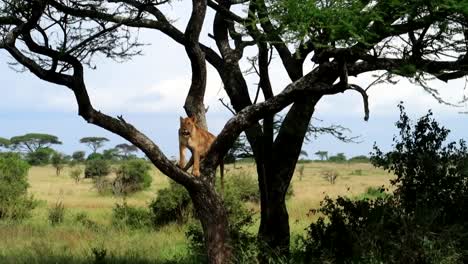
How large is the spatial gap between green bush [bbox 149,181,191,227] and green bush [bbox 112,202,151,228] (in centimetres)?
29

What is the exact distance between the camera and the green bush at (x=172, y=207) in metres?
22.1

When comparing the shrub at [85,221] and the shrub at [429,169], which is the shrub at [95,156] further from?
the shrub at [429,169]

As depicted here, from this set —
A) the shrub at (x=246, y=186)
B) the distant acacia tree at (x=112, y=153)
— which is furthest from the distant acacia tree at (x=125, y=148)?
the shrub at (x=246, y=186)

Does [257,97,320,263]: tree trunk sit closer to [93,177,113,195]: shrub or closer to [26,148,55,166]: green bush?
[93,177,113,195]: shrub

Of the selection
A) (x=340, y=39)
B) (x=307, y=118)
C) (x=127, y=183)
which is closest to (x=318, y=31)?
(x=340, y=39)

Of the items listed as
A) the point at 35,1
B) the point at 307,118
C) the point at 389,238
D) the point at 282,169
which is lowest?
the point at 389,238

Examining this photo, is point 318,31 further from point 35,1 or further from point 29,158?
point 29,158

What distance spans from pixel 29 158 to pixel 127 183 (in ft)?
116

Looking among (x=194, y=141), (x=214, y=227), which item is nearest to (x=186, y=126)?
(x=194, y=141)

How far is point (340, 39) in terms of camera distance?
8227 millimetres

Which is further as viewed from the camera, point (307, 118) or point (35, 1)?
point (307, 118)

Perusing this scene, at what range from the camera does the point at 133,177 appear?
41.2 m

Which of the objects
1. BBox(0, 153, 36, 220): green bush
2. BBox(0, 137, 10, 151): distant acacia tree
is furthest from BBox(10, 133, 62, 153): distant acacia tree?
BBox(0, 153, 36, 220): green bush

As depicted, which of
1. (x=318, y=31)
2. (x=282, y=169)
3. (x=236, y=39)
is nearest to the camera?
(x=318, y=31)
